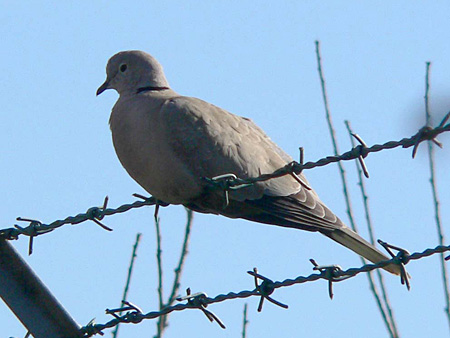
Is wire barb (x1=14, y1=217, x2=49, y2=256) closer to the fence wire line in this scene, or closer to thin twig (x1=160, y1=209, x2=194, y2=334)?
the fence wire line

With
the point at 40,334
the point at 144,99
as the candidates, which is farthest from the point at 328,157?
the point at 144,99

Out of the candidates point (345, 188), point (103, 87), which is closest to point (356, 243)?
point (345, 188)

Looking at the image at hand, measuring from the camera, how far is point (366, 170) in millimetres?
2877

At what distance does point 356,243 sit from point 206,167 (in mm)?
867

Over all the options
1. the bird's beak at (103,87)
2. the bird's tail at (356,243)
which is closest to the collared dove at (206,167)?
the bird's tail at (356,243)

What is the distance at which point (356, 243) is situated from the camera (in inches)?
178

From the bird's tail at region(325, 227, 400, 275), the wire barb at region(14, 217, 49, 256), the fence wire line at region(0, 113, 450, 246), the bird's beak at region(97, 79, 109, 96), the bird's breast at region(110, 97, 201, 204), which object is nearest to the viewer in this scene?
the fence wire line at region(0, 113, 450, 246)

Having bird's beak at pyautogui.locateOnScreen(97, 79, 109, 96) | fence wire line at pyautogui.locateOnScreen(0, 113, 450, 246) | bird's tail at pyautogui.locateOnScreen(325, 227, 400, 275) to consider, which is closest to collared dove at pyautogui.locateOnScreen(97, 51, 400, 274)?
bird's tail at pyautogui.locateOnScreen(325, 227, 400, 275)

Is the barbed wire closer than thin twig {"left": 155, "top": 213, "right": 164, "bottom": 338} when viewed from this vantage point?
Yes

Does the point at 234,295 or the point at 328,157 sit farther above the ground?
the point at 328,157

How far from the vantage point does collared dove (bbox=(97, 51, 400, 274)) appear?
4.51m

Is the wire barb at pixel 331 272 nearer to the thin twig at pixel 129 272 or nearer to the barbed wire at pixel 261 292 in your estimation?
the barbed wire at pixel 261 292

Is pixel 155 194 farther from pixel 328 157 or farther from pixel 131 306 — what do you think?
pixel 328 157

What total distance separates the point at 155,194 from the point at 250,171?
514mm
